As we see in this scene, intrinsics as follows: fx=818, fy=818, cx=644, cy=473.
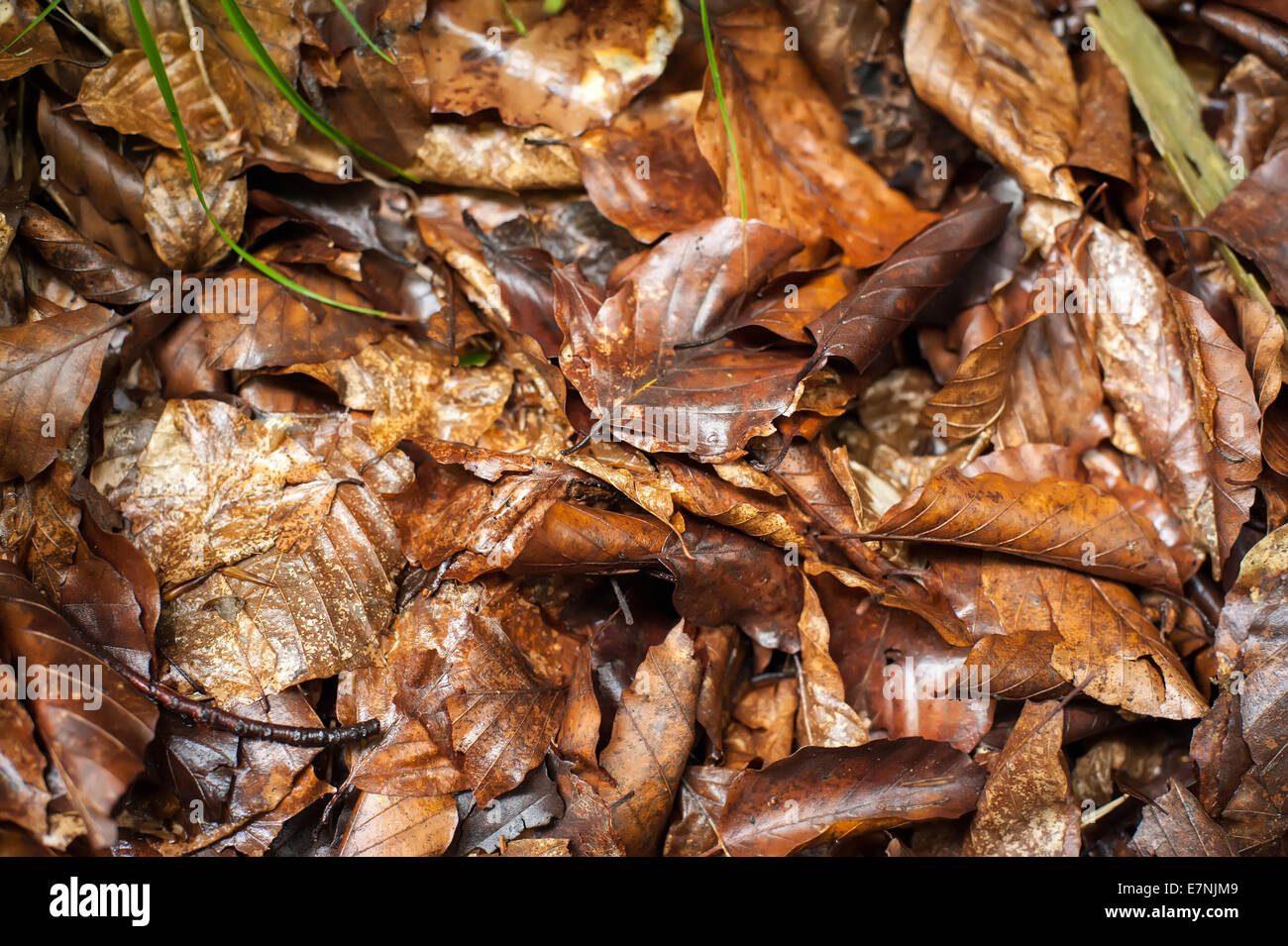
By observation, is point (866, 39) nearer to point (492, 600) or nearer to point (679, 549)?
point (679, 549)

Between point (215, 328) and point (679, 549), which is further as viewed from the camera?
point (215, 328)

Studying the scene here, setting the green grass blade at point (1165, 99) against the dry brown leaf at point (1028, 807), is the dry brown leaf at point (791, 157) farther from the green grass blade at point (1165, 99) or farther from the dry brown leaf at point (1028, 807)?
the dry brown leaf at point (1028, 807)

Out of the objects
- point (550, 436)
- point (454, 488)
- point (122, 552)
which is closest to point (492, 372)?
point (550, 436)

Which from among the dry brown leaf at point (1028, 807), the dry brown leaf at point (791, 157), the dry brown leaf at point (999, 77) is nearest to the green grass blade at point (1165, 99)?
the dry brown leaf at point (999, 77)

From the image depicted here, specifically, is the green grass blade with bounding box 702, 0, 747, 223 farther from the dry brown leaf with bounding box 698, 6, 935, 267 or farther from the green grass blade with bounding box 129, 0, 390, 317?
the green grass blade with bounding box 129, 0, 390, 317

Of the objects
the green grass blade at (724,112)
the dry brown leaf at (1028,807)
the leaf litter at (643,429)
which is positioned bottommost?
the dry brown leaf at (1028,807)

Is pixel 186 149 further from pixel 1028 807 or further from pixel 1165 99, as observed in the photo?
pixel 1165 99

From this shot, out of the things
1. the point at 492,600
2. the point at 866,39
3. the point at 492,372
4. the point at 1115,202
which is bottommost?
the point at 492,600
